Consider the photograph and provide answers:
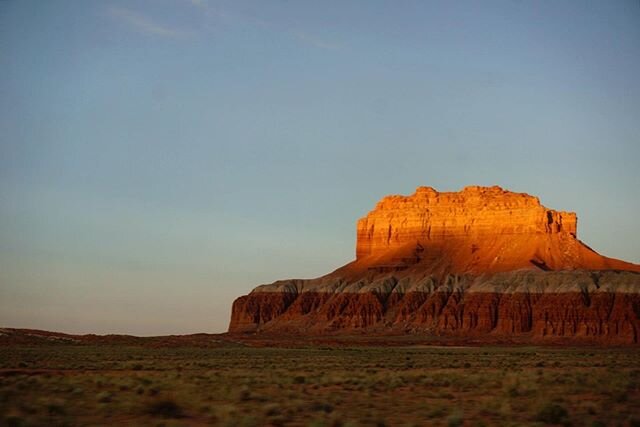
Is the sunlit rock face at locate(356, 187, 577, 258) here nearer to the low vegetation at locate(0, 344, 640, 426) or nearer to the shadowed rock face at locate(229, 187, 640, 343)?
the shadowed rock face at locate(229, 187, 640, 343)

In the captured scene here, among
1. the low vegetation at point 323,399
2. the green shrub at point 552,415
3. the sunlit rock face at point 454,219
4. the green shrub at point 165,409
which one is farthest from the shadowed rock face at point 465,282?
the green shrub at point 165,409

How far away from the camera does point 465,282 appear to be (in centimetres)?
14562

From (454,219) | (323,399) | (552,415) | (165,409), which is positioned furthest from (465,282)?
(165,409)

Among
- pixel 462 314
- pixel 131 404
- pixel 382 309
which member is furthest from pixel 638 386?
pixel 382 309

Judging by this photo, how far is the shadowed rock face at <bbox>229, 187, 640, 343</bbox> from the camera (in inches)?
4993

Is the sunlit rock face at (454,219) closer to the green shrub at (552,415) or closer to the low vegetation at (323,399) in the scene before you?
the low vegetation at (323,399)

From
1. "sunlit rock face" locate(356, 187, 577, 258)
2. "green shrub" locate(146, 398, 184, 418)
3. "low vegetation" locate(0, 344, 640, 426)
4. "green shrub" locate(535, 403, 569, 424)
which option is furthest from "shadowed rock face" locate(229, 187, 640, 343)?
"green shrub" locate(146, 398, 184, 418)

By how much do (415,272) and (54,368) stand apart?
11741 cm

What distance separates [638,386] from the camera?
33094mm

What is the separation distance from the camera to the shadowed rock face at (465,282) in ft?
416

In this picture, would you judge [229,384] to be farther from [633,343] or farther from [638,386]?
[633,343]

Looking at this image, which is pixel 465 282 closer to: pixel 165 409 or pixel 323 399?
pixel 323 399

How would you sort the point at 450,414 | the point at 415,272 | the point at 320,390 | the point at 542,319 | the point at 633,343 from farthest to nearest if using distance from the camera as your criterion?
the point at 415,272, the point at 542,319, the point at 633,343, the point at 320,390, the point at 450,414

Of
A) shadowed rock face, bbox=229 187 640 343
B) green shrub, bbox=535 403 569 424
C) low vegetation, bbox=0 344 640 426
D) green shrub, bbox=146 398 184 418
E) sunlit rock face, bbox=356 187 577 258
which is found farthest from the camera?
sunlit rock face, bbox=356 187 577 258
